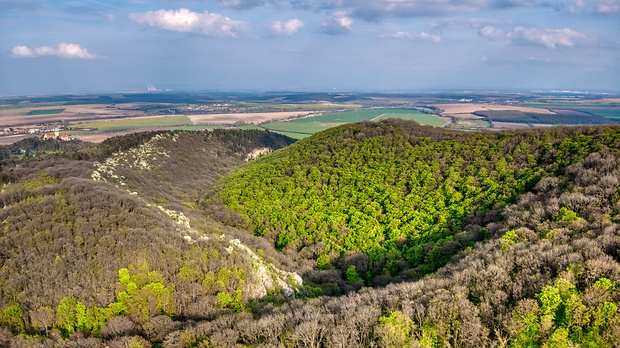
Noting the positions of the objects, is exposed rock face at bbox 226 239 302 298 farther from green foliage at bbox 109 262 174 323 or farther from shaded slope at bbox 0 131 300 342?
green foliage at bbox 109 262 174 323

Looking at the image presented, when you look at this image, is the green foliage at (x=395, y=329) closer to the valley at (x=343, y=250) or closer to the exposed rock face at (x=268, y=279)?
the valley at (x=343, y=250)

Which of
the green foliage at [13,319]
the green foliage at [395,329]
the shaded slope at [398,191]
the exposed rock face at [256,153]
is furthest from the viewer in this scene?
the exposed rock face at [256,153]

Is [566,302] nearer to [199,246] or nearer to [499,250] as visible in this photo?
[499,250]

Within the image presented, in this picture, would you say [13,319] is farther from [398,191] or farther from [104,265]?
[398,191]

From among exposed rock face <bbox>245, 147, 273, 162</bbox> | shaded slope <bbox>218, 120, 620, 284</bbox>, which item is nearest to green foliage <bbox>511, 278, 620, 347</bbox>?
shaded slope <bbox>218, 120, 620, 284</bbox>

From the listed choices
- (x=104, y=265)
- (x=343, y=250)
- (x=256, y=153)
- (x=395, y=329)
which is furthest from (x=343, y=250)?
(x=256, y=153)

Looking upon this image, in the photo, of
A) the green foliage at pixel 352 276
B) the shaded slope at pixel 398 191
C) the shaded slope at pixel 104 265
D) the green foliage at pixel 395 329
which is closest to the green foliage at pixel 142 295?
the shaded slope at pixel 104 265
